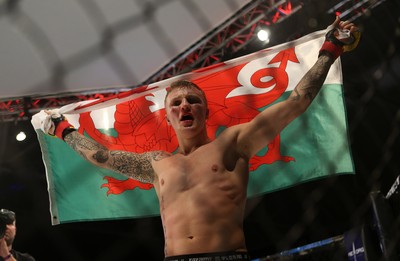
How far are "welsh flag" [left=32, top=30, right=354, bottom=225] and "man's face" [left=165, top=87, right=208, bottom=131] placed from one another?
332mm

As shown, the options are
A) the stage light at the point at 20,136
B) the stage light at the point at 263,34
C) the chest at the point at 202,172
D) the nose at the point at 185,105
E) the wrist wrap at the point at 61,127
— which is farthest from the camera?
the stage light at the point at 20,136

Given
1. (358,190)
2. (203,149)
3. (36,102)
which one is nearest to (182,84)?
(203,149)

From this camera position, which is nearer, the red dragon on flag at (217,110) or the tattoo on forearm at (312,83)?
the tattoo on forearm at (312,83)

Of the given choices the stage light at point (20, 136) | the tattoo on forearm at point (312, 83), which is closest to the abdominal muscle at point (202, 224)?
the tattoo on forearm at point (312, 83)

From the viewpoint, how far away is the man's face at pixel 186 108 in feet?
5.39

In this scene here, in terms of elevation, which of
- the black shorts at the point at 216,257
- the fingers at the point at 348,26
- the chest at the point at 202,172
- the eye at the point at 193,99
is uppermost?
the fingers at the point at 348,26

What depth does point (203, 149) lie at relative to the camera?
162 cm

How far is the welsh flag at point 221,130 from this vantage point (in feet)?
6.54

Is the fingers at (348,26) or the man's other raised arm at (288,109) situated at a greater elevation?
the fingers at (348,26)

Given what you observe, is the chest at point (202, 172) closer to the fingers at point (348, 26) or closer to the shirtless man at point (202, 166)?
the shirtless man at point (202, 166)

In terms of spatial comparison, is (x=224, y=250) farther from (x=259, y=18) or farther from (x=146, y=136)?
(x=259, y=18)

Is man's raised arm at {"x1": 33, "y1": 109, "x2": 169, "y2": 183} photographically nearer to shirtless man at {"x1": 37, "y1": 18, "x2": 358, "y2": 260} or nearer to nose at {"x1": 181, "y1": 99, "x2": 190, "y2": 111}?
Answer: shirtless man at {"x1": 37, "y1": 18, "x2": 358, "y2": 260}

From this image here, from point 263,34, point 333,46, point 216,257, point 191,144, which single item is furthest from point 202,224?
point 263,34

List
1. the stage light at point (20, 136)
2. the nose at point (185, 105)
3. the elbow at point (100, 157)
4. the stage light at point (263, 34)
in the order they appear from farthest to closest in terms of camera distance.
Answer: the stage light at point (20, 136) → the stage light at point (263, 34) → the elbow at point (100, 157) → the nose at point (185, 105)
